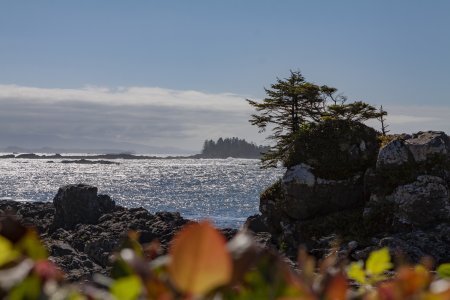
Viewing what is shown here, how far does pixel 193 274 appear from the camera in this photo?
0.83 m

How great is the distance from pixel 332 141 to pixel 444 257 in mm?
5838

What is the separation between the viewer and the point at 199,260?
2.71ft

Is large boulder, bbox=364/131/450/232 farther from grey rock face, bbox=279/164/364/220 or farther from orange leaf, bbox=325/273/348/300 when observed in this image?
orange leaf, bbox=325/273/348/300

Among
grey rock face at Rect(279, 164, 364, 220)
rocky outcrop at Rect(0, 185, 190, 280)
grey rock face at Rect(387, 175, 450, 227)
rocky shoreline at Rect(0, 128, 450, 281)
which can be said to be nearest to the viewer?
rocky shoreline at Rect(0, 128, 450, 281)

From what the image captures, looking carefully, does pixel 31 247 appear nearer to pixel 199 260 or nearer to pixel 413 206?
pixel 199 260

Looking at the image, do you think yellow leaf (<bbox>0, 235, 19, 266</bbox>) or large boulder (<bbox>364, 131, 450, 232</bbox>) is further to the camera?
large boulder (<bbox>364, 131, 450, 232</bbox>)

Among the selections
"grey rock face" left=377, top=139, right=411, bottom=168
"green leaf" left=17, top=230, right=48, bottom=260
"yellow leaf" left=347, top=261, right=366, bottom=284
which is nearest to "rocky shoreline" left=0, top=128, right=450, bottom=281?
"grey rock face" left=377, top=139, right=411, bottom=168

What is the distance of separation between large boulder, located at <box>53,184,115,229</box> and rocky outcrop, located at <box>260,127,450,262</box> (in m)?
14.4

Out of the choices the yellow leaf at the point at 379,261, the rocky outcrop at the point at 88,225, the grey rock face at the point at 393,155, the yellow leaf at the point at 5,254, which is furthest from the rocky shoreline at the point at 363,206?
the yellow leaf at the point at 5,254

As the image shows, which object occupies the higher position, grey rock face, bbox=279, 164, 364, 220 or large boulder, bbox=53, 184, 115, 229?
grey rock face, bbox=279, 164, 364, 220

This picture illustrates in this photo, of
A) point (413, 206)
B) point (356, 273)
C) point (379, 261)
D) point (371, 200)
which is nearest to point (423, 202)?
point (413, 206)

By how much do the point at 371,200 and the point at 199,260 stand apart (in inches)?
690

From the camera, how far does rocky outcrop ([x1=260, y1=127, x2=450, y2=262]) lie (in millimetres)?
16391

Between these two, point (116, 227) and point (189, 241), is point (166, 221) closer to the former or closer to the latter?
point (116, 227)
